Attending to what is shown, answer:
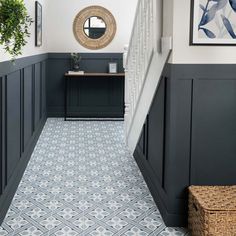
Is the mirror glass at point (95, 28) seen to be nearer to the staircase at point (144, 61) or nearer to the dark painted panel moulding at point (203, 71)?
the staircase at point (144, 61)

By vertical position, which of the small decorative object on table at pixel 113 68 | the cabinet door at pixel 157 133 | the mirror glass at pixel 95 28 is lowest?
the cabinet door at pixel 157 133

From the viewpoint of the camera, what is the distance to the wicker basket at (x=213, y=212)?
2.71m

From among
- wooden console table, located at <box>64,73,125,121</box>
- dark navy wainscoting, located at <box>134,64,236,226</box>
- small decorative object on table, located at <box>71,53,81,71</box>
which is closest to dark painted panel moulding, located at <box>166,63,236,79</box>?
dark navy wainscoting, located at <box>134,64,236,226</box>

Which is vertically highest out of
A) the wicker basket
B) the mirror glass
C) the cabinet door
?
the mirror glass

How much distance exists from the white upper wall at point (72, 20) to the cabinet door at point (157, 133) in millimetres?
4201

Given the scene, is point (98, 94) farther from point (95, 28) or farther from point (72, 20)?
point (72, 20)

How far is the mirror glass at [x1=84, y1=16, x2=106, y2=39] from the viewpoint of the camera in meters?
8.05

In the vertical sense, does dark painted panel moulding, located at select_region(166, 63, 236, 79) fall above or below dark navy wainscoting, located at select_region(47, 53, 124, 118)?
above

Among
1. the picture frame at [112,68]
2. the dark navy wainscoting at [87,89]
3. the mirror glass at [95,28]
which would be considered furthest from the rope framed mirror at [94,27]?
the picture frame at [112,68]

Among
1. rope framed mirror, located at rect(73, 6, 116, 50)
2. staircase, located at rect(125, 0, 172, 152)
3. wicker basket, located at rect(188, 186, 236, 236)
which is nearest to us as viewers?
wicker basket, located at rect(188, 186, 236, 236)

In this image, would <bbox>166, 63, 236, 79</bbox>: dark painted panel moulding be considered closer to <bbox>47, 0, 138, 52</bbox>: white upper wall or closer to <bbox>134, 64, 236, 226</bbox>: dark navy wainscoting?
→ <bbox>134, 64, 236, 226</bbox>: dark navy wainscoting

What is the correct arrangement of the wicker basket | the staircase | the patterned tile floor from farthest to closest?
the staircase, the patterned tile floor, the wicker basket

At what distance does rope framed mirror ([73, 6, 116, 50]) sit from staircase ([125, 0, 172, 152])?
278 cm

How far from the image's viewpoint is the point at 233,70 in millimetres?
3092
